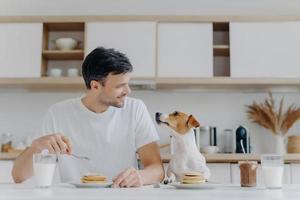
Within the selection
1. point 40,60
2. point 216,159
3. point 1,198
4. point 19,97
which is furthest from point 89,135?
point 19,97

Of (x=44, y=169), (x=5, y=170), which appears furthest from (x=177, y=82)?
(x=44, y=169)

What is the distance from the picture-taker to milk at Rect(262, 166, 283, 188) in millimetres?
1387

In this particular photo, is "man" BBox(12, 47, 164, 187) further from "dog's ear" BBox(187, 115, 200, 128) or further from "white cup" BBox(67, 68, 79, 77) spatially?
"white cup" BBox(67, 68, 79, 77)

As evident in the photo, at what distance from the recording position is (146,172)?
1797mm

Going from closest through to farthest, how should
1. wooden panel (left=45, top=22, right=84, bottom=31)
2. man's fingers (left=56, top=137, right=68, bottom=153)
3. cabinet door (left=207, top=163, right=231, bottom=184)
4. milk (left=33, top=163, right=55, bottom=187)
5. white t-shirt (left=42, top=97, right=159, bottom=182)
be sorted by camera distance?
milk (left=33, top=163, right=55, bottom=187) < man's fingers (left=56, top=137, right=68, bottom=153) < white t-shirt (left=42, top=97, right=159, bottom=182) < cabinet door (left=207, top=163, right=231, bottom=184) < wooden panel (left=45, top=22, right=84, bottom=31)

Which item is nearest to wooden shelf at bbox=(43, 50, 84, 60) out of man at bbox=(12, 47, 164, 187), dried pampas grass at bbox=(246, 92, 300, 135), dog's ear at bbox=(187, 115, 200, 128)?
dried pampas grass at bbox=(246, 92, 300, 135)

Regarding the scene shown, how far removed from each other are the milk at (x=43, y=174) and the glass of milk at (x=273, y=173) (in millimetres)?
679

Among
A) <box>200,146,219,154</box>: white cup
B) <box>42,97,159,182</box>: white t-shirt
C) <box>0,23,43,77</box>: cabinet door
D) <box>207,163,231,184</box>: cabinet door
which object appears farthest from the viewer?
<box>0,23,43,77</box>: cabinet door

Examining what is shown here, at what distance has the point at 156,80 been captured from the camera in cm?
359

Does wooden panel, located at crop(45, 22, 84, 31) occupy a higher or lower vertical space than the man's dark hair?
higher

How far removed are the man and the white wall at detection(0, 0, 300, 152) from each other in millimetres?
1788

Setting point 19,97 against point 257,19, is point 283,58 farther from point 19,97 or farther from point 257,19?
point 19,97

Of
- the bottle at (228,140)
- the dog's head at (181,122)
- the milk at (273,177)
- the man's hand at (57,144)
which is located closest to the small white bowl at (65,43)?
the bottle at (228,140)

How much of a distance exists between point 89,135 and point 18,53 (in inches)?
77.8
